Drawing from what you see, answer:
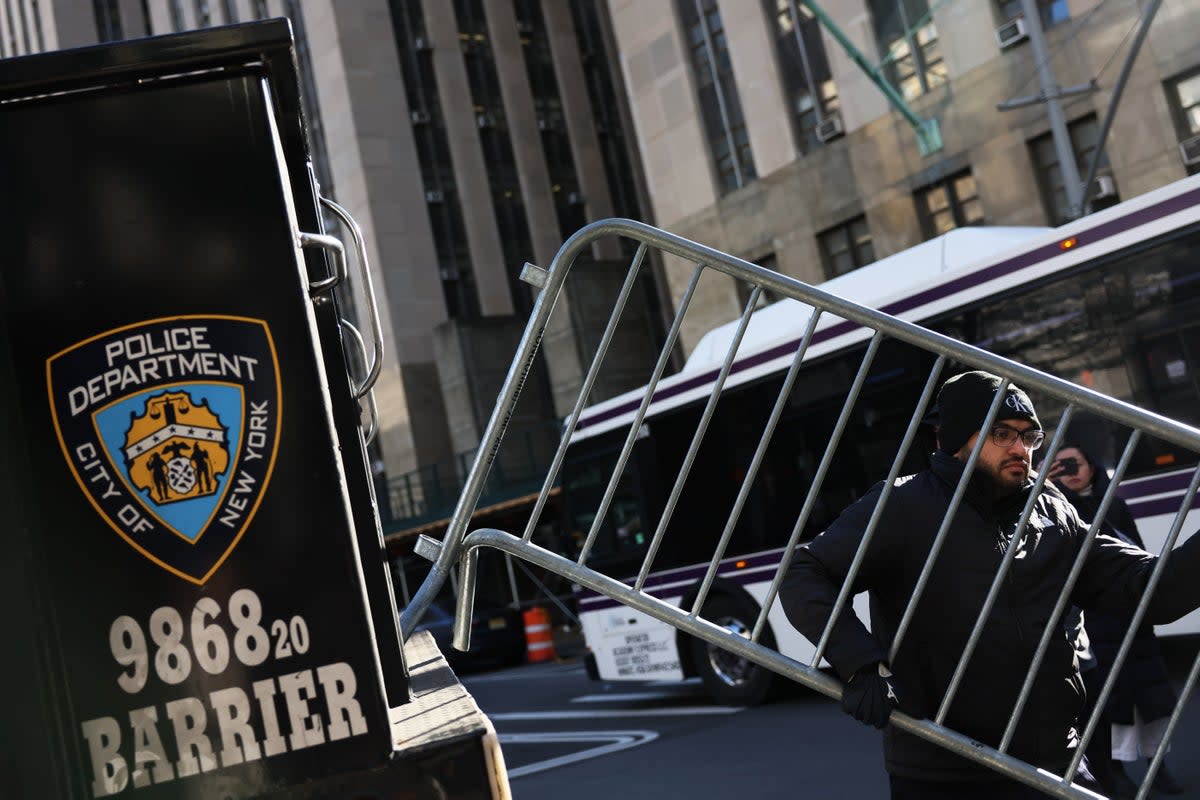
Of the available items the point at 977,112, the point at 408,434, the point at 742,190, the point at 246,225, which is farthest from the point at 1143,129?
the point at 408,434

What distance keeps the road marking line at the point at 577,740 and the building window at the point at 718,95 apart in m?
20.8

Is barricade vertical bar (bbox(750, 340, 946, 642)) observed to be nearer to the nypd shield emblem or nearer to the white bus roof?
the nypd shield emblem

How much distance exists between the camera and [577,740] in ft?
37.0

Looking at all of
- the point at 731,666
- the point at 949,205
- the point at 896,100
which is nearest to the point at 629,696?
the point at 731,666

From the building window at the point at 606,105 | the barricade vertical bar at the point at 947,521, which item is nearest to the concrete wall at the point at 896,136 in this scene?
the building window at the point at 606,105

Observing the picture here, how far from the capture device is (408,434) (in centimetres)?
4338

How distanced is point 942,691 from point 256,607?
6.21ft

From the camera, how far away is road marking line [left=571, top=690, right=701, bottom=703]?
1355 centimetres

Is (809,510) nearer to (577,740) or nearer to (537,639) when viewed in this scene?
(577,740)

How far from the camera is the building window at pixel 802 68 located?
28.4 meters

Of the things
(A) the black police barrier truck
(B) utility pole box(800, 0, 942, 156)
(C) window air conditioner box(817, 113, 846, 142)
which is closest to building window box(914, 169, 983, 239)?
(B) utility pole box(800, 0, 942, 156)

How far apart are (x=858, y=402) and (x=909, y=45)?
17.8 meters

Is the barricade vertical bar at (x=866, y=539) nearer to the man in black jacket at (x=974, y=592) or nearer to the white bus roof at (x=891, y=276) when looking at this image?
the man in black jacket at (x=974, y=592)

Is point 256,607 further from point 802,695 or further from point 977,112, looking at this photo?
point 977,112
